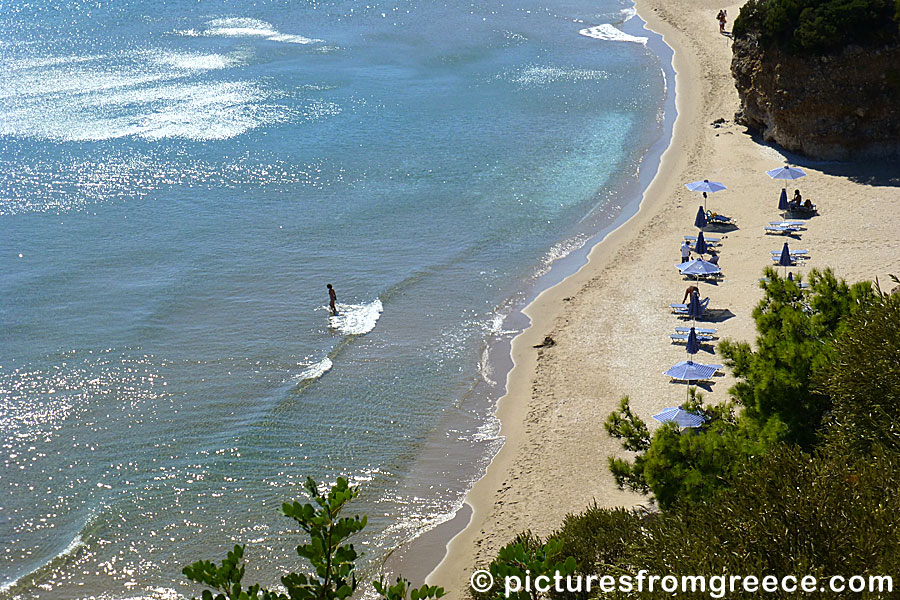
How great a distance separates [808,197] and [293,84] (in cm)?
3260

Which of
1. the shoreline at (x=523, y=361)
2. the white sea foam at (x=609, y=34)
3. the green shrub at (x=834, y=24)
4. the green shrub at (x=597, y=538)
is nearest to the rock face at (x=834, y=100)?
the green shrub at (x=834, y=24)

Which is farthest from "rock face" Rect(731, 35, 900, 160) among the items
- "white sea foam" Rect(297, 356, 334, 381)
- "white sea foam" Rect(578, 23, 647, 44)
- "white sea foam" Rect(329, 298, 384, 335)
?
"white sea foam" Rect(578, 23, 647, 44)

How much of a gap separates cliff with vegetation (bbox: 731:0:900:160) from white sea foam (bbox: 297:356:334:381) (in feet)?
81.6

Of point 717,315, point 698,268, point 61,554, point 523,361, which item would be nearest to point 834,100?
point 698,268

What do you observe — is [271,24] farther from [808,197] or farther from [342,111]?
[808,197]

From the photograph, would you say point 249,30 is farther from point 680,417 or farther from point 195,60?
point 680,417

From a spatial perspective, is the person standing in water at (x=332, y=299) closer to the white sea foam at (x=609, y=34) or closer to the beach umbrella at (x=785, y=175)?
the beach umbrella at (x=785, y=175)

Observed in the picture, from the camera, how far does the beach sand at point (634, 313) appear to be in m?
21.5

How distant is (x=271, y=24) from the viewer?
74.4 metres

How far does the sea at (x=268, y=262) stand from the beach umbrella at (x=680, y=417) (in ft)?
14.8

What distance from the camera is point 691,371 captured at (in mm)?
24000

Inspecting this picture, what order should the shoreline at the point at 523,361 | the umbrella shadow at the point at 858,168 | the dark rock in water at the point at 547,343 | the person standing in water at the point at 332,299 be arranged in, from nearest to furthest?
1. the shoreline at the point at 523,361
2. the dark rock in water at the point at 547,343
3. the person standing in water at the point at 332,299
4. the umbrella shadow at the point at 858,168

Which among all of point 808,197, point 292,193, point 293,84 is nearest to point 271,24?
point 293,84

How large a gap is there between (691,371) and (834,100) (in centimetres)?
2159
